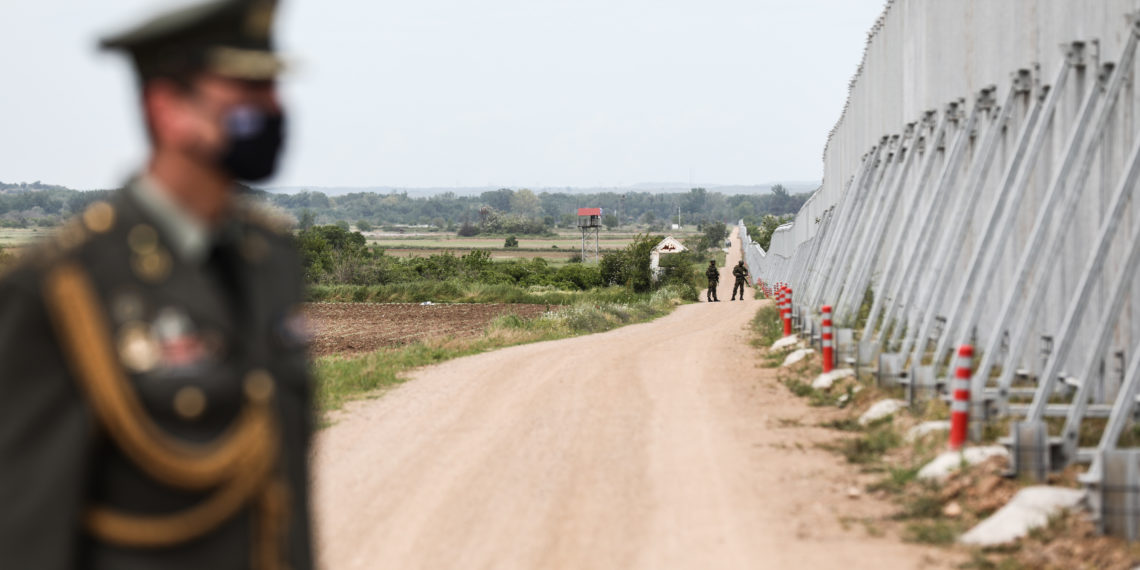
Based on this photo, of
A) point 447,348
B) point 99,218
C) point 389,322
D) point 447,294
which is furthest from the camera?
point 447,294

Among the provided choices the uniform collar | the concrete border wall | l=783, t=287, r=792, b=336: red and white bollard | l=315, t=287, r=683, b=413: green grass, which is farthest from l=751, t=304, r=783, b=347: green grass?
the uniform collar

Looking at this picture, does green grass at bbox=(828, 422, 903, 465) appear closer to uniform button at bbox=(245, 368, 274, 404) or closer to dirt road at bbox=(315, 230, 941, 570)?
dirt road at bbox=(315, 230, 941, 570)

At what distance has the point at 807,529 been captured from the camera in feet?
31.7

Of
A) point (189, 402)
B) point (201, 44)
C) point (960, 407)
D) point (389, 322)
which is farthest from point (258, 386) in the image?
point (389, 322)

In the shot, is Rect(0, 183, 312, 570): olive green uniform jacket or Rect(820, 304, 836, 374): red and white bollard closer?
Rect(0, 183, 312, 570): olive green uniform jacket

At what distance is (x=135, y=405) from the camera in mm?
2297

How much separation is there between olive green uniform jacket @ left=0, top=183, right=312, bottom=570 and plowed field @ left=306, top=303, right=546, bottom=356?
91.5ft

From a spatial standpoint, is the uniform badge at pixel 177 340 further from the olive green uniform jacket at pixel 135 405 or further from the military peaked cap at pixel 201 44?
the military peaked cap at pixel 201 44

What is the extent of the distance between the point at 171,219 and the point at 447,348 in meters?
24.2

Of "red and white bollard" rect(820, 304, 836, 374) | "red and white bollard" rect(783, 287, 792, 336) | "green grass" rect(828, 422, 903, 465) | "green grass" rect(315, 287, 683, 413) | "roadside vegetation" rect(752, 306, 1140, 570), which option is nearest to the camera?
"roadside vegetation" rect(752, 306, 1140, 570)

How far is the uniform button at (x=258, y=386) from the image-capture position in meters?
2.48

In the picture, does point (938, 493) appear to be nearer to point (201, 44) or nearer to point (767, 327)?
point (201, 44)

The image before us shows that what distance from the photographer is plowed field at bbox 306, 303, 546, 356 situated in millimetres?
34188

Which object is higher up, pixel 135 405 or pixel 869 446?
pixel 135 405
